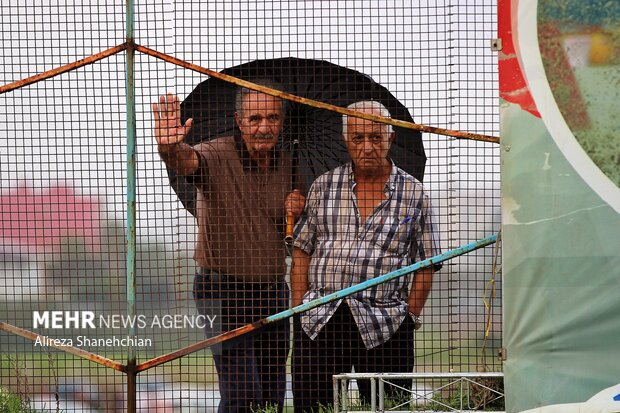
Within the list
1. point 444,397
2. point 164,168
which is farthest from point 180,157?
point 444,397

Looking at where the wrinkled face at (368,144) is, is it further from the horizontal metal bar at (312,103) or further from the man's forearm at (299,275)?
the man's forearm at (299,275)

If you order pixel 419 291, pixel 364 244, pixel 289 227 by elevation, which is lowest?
pixel 419 291

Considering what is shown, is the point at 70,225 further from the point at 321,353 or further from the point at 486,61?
the point at 486,61

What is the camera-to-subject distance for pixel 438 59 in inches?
243

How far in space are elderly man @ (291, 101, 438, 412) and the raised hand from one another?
934mm

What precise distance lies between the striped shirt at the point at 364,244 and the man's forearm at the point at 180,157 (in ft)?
2.51

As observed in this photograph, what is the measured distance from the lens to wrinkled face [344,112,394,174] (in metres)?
6.33

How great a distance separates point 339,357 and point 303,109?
5.18 ft

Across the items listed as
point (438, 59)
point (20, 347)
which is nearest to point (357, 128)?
point (438, 59)

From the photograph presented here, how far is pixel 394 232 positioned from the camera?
6.32m

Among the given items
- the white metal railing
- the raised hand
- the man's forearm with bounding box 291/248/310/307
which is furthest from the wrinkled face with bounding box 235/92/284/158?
the white metal railing

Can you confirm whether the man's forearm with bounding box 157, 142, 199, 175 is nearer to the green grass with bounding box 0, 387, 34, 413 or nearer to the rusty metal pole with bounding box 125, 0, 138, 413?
the rusty metal pole with bounding box 125, 0, 138, 413

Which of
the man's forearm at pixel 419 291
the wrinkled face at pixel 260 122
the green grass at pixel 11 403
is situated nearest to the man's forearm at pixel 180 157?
the wrinkled face at pixel 260 122

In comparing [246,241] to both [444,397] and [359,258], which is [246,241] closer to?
[359,258]
